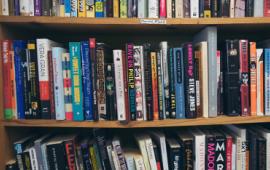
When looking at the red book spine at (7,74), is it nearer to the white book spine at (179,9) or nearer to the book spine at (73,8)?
the book spine at (73,8)

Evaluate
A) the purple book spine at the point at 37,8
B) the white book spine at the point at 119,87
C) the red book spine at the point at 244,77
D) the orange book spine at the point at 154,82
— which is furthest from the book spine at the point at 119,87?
the red book spine at the point at 244,77

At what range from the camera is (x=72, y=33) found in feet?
3.43

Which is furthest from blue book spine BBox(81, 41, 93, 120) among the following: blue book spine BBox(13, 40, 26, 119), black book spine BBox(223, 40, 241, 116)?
black book spine BBox(223, 40, 241, 116)

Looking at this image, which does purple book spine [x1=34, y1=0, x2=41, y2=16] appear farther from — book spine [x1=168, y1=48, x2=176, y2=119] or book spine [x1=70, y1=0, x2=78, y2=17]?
book spine [x1=168, y1=48, x2=176, y2=119]

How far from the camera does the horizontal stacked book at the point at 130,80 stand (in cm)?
81

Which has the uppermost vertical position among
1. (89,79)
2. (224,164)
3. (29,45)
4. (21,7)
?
(21,7)

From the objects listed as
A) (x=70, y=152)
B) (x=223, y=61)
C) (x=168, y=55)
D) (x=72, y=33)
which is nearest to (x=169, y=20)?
(x=168, y=55)

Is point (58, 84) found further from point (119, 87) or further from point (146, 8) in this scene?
point (146, 8)

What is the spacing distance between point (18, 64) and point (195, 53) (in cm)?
61

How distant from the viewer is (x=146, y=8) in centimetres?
86

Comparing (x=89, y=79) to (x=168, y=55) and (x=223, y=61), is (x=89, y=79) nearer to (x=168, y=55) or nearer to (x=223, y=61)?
(x=168, y=55)

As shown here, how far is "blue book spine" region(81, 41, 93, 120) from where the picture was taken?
81cm

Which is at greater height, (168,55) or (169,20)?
(169,20)

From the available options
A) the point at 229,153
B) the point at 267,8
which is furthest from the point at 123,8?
the point at 229,153
